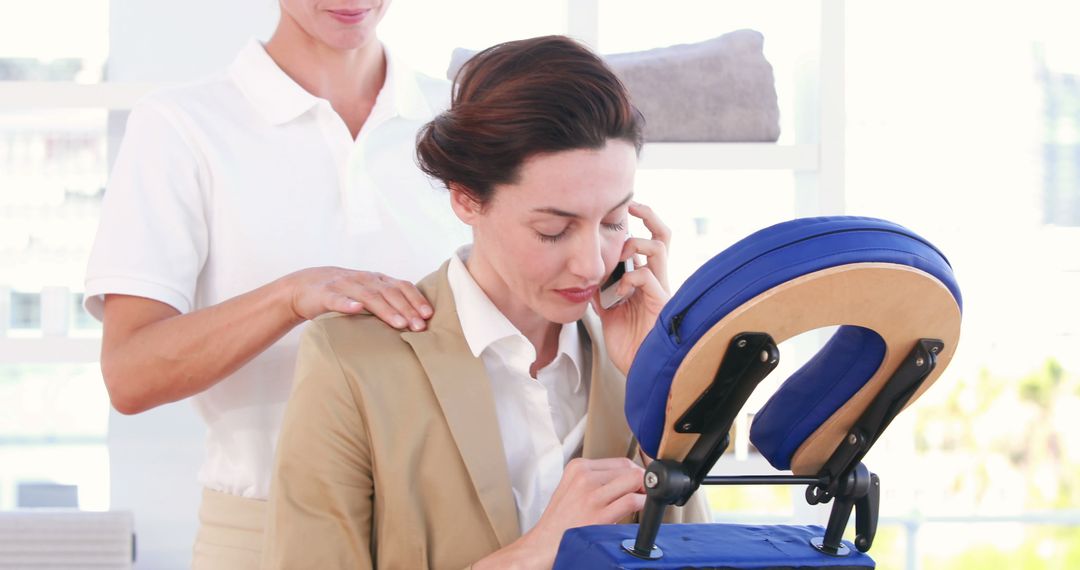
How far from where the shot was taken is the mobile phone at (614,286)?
4.74 feet

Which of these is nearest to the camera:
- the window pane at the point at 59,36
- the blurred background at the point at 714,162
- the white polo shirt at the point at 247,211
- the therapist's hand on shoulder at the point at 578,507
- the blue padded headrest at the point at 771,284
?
the blue padded headrest at the point at 771,284

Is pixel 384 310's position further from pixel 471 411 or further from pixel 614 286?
pixel 614 286

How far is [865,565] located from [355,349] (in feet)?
2.04

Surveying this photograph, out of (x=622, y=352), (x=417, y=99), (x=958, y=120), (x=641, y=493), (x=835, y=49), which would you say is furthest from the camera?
(x=958, y=120)

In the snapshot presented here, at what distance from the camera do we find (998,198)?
9.07 feet

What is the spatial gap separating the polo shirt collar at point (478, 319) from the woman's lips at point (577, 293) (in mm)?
98

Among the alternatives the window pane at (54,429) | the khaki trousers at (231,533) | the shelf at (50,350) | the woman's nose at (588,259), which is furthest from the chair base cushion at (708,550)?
the window pane at (54,429)

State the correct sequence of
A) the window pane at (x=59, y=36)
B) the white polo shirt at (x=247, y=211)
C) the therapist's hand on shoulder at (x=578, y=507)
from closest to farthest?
the therapist's hand on shoulder at (x=578, y=507) → the white polo shirt at (x=247, y=211) → the window pane at (x=59, y=36)

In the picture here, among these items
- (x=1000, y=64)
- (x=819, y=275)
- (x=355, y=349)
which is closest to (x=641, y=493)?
(x=355, y=349)

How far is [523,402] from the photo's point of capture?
1393 millimetres

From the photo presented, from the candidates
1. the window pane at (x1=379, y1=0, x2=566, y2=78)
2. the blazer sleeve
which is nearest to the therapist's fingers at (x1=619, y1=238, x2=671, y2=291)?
the blazer sleeve

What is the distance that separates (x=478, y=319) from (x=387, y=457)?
0.20 metres

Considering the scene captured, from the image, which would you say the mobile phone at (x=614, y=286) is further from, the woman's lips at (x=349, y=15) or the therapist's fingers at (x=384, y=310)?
the woman's lips at (x=349, y=15)

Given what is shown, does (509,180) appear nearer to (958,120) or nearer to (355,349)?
(355,349)
